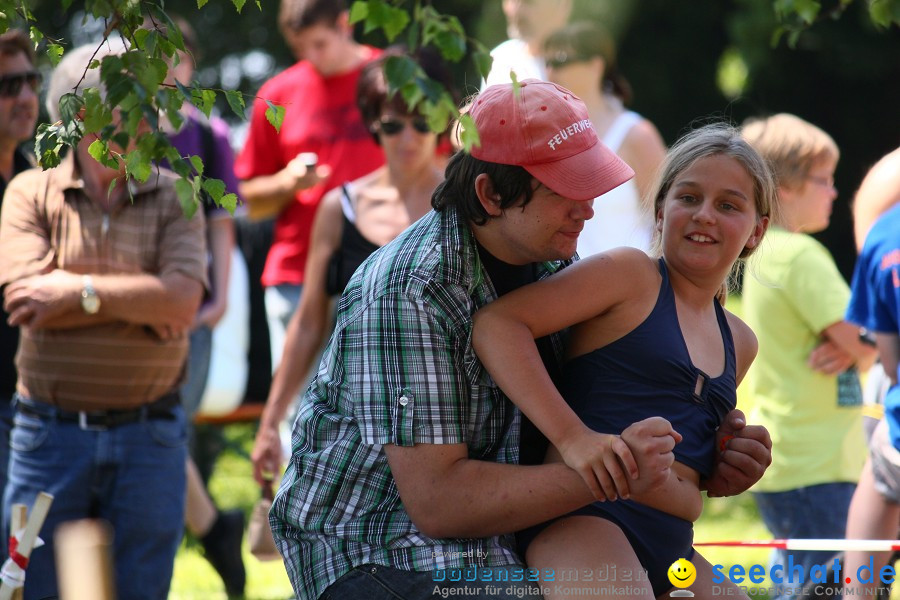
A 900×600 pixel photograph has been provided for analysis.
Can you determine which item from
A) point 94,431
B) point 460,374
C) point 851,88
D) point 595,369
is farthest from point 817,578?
point 851,88

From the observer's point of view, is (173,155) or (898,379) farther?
(898,379)

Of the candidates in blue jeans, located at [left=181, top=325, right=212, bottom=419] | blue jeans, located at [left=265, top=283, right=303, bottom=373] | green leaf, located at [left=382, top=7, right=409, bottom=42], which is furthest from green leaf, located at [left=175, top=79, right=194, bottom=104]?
blue jeans, located at [left=181, top=325, right=212, bottom=419]

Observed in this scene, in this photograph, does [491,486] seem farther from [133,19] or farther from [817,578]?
[817,578]

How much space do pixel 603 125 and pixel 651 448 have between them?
278 cm

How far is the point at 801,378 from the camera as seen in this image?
4363 mm

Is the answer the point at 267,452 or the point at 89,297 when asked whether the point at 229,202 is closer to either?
the point at 89,297

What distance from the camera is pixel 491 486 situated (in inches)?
95.6

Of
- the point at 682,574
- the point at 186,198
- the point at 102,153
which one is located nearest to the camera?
the point at 186,198

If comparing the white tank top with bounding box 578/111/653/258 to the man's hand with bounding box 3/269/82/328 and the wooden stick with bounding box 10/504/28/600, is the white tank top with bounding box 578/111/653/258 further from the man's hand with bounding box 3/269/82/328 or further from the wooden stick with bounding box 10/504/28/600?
the wooden stick with bounding box 10/504/28/600

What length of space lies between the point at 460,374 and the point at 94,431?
1.54m

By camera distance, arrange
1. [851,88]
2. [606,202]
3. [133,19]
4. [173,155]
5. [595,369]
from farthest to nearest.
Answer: [851,88]
[606,202]
[595,369]
[133,19]
[173,155]

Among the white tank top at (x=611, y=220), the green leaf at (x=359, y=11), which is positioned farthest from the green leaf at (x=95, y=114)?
the white tank top at (x=611, y=220)

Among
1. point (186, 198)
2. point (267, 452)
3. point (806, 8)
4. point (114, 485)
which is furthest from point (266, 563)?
point (806, 8)

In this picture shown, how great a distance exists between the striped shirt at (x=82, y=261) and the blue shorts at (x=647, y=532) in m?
1.55
